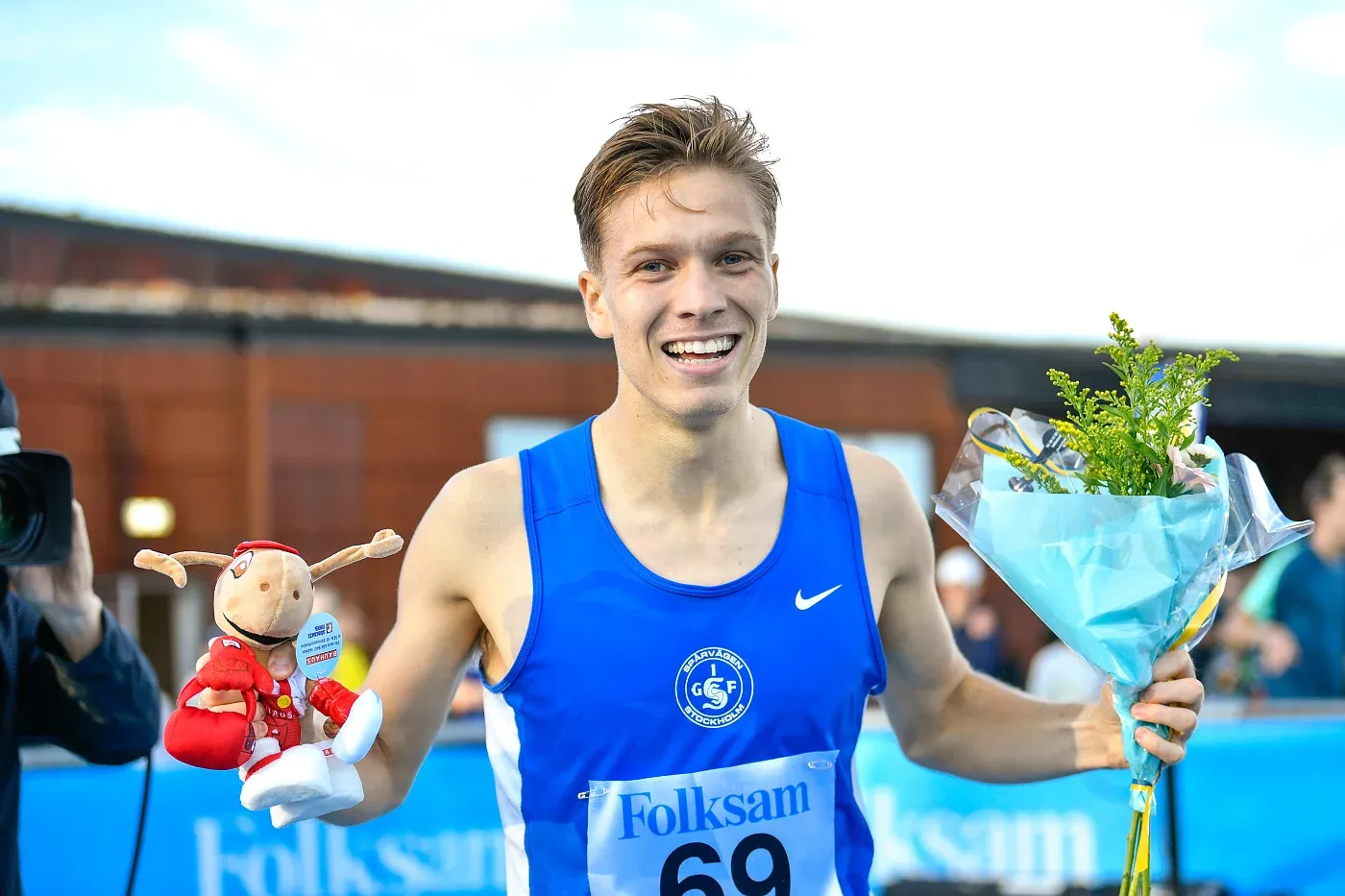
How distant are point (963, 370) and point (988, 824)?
688 centimetres

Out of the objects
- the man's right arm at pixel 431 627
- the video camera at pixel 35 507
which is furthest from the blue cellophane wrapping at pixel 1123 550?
the video camera at pixel 35 507

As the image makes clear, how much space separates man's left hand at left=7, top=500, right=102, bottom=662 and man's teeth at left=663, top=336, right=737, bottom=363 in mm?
1064

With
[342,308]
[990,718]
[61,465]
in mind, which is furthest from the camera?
[342,308]

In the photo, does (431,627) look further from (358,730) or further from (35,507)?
(35,507)

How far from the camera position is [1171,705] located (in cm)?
196

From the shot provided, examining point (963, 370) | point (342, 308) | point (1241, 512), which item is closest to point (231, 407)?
point (342, 308)

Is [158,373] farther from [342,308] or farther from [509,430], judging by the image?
[509,430]

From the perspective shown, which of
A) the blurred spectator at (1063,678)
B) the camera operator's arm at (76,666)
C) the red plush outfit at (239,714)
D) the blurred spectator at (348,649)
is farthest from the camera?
the blurred spectator at (1063,678)

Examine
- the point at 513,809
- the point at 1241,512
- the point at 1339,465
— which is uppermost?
the point at 1339,465

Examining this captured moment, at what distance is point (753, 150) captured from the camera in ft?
7.10

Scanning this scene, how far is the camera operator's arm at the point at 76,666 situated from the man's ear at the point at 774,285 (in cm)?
124

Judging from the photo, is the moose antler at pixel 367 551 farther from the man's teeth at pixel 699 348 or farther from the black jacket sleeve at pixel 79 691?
the black jacket sleeve at pixel 79 691

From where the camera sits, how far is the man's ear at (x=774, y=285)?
7.10 ft

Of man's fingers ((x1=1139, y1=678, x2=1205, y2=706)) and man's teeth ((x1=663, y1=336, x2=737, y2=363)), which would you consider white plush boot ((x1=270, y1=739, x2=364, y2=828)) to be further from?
man's fingers ((x1=1139, y1=678, x2=1205, y2=706))
